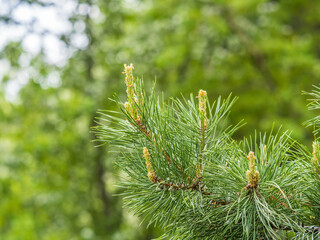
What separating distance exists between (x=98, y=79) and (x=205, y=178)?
16.4ft

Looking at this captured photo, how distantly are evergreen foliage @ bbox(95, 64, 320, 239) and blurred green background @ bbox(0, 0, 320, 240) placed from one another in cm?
337

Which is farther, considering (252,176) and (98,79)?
(98,79)

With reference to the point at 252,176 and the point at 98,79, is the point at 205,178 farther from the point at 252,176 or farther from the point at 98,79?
the point at 98,79

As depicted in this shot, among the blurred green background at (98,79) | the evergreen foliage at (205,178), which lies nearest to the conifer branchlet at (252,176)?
the evergreen foliage at (205,178)

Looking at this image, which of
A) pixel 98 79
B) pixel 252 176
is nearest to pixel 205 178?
pixel 252 176

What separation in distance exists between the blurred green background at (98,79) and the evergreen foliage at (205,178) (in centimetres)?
337

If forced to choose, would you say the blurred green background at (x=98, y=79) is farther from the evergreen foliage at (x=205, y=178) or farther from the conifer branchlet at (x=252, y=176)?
the conifer branchlet at (x=252, y=176)

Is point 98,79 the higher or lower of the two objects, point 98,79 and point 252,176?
the higher

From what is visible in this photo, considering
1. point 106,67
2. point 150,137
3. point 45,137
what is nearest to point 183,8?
point 106,67

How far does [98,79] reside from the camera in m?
5.77

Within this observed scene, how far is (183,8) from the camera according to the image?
5.40m

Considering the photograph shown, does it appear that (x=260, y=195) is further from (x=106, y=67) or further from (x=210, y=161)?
(x=106, y=67)

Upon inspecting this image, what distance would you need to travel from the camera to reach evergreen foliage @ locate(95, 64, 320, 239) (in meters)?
0.88

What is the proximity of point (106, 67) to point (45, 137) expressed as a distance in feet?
A: 5.90
